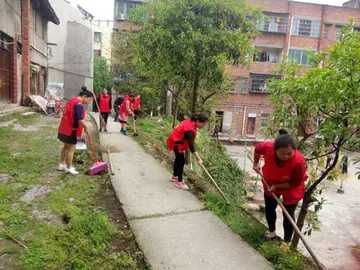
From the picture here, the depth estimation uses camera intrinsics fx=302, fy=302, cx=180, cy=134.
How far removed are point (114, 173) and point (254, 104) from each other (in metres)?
23.3

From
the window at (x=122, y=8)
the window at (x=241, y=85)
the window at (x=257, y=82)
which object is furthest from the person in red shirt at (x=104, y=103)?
the window at (x=257, y=82)

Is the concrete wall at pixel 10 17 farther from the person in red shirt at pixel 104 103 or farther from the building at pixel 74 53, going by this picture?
the building at pixel 74 53

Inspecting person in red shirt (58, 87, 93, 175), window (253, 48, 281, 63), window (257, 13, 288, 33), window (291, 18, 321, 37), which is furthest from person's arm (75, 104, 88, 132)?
window (291, 18, 321, 37)

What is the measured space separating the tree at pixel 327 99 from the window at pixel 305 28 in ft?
84.0

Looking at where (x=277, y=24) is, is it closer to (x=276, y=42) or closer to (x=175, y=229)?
(x=276, y=42)

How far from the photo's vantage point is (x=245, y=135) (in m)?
27.0

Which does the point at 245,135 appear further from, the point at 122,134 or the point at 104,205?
the point at 104,205

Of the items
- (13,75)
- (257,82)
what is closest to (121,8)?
(257,82)

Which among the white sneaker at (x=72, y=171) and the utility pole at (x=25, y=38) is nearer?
the white sneaker at (x=72, y=171)

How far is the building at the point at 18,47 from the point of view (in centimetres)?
1068

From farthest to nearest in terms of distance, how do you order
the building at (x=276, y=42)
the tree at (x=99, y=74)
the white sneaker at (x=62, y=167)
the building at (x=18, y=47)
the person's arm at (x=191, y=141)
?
the tree at (x=99, y=74) < the building at (x=276, y=42) < the building at (x=18, y=47) < the white sneaker at (x=62, y=167) < the person's arm at (x=191, y=141)

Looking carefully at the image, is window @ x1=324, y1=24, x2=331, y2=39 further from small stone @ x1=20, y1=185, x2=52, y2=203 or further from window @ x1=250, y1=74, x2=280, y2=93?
small stone @ x1=20, y1=185, x2=52, y2=203

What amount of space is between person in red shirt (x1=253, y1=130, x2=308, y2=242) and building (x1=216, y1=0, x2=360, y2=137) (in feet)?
75.6

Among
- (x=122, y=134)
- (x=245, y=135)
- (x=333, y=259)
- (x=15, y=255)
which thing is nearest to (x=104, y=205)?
(x=15, y=255)
